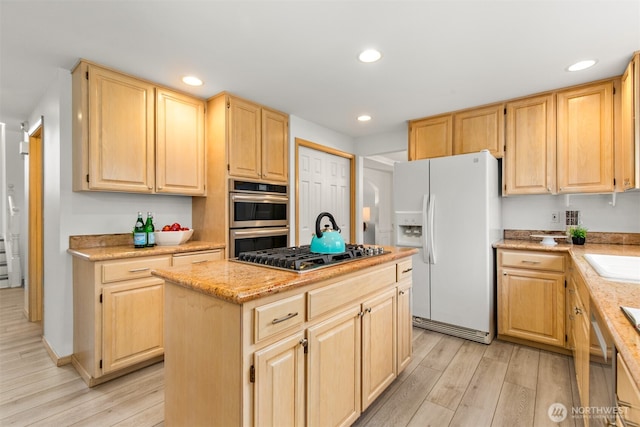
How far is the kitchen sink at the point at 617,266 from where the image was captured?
57.8 inches

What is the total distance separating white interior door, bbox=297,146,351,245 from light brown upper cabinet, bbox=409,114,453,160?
1149 mm

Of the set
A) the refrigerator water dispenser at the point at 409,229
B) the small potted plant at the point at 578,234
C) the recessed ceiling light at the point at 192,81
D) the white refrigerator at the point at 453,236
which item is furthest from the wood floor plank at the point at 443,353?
the recessed ceiling light at the point at 192,81

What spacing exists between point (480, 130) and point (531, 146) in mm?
501

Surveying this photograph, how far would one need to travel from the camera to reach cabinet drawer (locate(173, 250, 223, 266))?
254 centimetres

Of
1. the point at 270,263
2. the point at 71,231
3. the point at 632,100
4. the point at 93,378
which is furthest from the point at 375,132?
the point at 93,378

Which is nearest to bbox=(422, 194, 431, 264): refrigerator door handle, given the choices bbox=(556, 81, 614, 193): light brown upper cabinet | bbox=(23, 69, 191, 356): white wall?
bbox=(556, 81, 614, 193): light brown upper cabinet

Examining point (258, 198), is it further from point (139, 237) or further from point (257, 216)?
point (139, 237)

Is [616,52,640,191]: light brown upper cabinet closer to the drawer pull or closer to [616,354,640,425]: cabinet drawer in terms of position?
[616,354,640,425]: cabinet drawer

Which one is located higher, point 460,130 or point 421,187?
point 460,130

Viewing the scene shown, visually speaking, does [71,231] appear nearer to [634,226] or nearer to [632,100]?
[632,100]

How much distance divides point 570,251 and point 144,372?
3.51 metres

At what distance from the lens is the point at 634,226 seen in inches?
109

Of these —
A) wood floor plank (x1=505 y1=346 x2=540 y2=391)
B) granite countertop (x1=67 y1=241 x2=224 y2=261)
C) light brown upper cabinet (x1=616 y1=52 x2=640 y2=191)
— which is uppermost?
light brown upper cabinet (x1=616 y1=52 x2=640 y2=191)

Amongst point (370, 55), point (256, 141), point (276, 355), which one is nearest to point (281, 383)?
point (276, 355)
